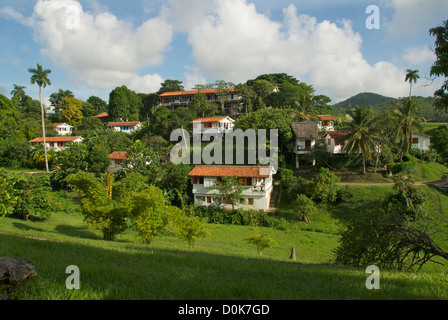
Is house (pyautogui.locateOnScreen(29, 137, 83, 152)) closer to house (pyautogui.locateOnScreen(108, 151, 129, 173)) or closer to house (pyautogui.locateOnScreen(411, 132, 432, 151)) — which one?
house (pyautogui.locateOnScreen(108, 151, 129, 173))

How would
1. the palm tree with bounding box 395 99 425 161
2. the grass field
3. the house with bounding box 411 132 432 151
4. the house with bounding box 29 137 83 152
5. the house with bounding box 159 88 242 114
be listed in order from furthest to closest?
the house with bounding box 159 88 242 114
the house with bounding box 29 137 83 152
the house with bounding box 411 132 432 151
the palm tree with bounding box 395 99 425 161
the grass field

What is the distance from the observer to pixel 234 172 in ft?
87.0

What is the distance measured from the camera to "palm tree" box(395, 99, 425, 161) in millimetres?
28766

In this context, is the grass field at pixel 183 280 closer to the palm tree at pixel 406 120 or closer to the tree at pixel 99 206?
the tree at pixel 99 206

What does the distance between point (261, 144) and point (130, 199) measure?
20995 millimetres

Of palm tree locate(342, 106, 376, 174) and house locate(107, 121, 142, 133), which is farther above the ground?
house locate(107, 121, 142, 133)

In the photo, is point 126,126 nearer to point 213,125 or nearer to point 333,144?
point 213,125

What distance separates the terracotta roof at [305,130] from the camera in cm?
3298

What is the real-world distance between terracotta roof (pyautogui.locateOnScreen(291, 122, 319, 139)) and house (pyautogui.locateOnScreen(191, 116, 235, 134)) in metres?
12.4

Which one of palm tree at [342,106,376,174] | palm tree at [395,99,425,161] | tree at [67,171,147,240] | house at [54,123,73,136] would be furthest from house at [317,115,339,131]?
house at [54,123,73,136]

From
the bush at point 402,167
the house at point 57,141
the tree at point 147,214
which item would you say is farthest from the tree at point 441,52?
the house at point 57,141

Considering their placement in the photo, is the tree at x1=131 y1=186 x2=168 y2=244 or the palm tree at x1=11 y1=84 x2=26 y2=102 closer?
the tree at x1=131 y1=186 x2=168 y2=244
